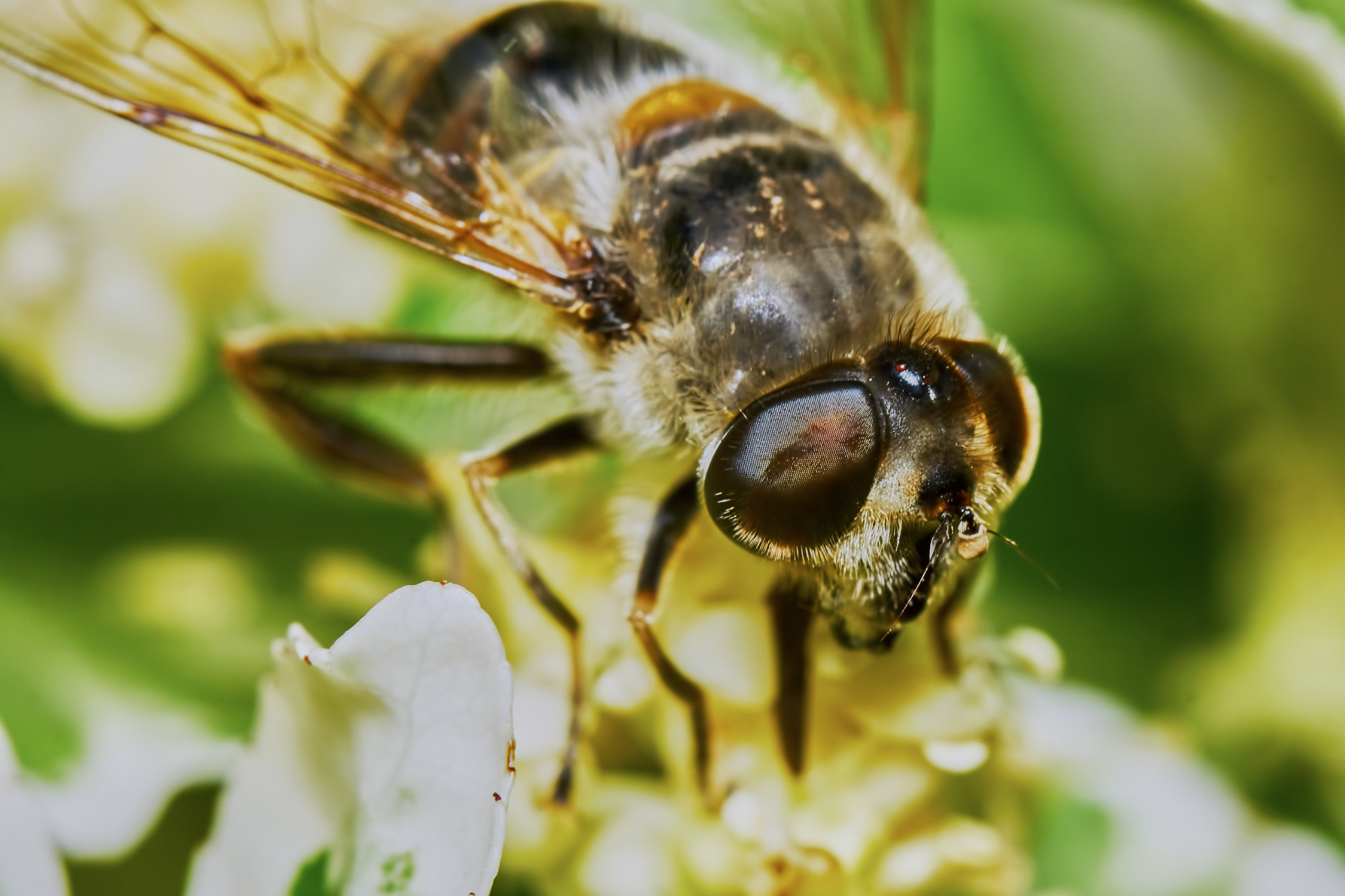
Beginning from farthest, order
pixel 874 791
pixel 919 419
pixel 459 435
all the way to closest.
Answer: pixel 459 435
pixel 874 791
pixel 919 419

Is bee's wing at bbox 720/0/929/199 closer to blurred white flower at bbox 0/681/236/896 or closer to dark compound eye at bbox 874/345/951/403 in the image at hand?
dark compound eye at bbox 874/345/951/403

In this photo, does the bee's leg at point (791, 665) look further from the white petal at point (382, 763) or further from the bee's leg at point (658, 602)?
the white petal at point (382, 763)

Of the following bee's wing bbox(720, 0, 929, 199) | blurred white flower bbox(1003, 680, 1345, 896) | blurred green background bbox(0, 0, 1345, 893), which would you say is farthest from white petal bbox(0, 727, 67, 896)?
bee's wing bbox(720, 0, 929, 199)

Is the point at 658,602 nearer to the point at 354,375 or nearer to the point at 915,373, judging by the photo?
the point at 915,373

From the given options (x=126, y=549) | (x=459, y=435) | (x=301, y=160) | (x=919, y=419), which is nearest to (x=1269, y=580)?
(x=919, y=419)

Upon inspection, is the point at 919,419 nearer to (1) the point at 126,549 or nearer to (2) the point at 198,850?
(2) the point at 198,850

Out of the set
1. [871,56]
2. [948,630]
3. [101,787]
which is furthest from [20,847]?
[871,56]

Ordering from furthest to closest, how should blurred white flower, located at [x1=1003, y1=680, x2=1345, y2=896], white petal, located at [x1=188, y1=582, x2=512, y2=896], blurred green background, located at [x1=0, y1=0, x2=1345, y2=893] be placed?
1. blurred green background, located at [x1=0, y1=0, x2=1345, y2=893]
2. blurred white flower, located at [x1=1003, y1=680, x2=1345, y2=896]
3. white petal, located at [x1=188, y1=582, x2=512, y2=896]
